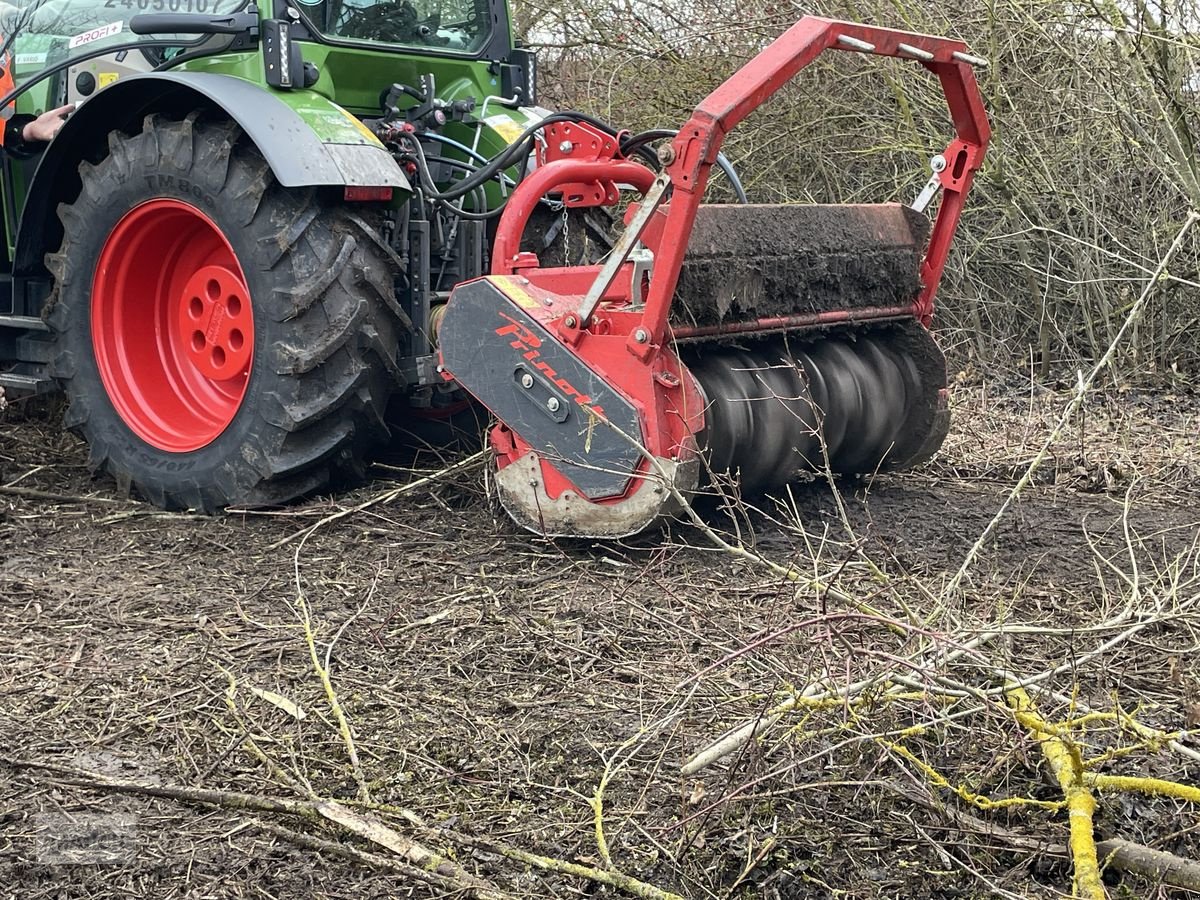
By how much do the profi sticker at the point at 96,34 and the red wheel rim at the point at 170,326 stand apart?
0.71 meters

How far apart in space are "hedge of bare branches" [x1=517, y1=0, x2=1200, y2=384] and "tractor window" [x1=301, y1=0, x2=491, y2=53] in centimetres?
226

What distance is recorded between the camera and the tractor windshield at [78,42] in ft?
15.6

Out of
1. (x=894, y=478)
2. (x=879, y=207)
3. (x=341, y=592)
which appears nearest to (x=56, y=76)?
(x=341, y=592)

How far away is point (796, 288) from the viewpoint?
4.18 meters

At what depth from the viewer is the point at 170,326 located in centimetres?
482

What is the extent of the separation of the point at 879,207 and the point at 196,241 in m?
2.21

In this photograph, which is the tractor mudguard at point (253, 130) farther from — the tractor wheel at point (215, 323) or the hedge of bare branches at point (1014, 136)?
the hedge of bare branches at point (1014, 136)

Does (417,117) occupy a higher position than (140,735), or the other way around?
(417,117)

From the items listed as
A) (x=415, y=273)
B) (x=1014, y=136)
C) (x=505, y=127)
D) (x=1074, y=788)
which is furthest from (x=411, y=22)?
(x=1074, y=788)

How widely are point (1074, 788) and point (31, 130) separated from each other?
4237mm

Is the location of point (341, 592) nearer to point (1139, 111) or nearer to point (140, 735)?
point (140, 735)

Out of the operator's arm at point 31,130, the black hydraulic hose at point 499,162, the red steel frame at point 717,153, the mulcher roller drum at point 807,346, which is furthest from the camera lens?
the operator's arm at point 31,130

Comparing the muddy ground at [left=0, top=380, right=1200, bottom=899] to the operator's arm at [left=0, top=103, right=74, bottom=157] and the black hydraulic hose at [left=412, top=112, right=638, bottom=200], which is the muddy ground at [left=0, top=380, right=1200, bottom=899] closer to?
the black hydraulic hose at [left=412, top=112, right=638, bottom=200]

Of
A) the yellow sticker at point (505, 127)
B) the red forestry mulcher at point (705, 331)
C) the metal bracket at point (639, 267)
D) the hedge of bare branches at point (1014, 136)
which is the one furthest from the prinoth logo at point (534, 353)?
the hedge of bare branches at point (1014, 136)
